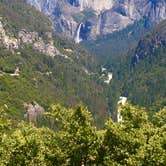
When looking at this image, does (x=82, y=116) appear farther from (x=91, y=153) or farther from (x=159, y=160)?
(x=159, y=160)

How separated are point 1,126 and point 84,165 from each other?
12.5 metres

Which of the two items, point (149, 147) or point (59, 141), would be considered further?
point (59, 141)

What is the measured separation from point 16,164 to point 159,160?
19724 millimetres

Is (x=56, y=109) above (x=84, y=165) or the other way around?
above

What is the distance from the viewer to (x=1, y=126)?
245ft

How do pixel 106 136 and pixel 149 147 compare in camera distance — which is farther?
pixel 106 136

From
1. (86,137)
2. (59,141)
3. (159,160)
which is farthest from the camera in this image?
(59,141)

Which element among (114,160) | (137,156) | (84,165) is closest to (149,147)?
(137,156)

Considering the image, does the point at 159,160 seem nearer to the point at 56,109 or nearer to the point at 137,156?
the point at 137,156

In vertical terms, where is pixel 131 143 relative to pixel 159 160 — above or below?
above

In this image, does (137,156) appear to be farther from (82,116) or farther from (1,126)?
(1,126)

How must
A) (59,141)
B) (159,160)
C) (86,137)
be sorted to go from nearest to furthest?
(159,160) → (86,137) → (59,141)

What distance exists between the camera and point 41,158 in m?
74.4

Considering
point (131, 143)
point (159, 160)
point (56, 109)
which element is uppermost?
point (56, 109)
